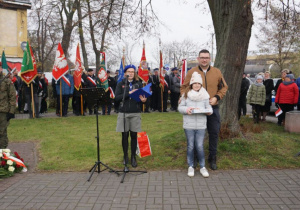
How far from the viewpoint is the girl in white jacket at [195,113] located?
221 inches

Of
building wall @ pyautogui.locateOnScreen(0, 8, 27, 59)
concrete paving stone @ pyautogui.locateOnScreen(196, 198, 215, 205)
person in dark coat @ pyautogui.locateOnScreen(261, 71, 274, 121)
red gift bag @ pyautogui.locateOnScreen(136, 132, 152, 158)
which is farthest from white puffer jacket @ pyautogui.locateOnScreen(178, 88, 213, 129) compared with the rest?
building wall @ pyautogui.locateOnScreen(0, 8, 27, 59)

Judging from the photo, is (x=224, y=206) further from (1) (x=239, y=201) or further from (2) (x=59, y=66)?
(2) (x=59, y=66)

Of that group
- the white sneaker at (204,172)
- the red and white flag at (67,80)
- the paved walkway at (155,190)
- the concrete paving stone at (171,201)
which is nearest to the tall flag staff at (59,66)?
the red and white flag at (67,80)

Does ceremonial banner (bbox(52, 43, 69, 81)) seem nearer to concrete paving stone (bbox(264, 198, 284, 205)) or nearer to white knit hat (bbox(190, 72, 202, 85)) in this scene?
white knit hat (bbox(190, 72, 202, 85))

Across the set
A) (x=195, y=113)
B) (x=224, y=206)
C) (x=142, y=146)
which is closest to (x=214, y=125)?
(x=195, y=113)

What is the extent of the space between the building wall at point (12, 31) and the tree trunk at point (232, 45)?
22.5 metres

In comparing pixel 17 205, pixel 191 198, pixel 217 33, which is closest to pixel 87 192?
pixel 17 205

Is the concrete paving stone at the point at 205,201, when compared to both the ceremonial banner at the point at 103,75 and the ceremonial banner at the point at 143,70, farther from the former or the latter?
the ceremonial banner at the point at 143,70

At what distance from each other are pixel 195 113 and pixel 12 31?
959 inches

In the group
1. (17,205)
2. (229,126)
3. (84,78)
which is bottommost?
(17,205)

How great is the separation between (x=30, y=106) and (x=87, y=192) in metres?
9.67

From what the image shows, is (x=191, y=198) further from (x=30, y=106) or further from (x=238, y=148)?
(x=30, y=106)

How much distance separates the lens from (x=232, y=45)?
7082 millimetres

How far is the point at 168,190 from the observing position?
16.7 feet
